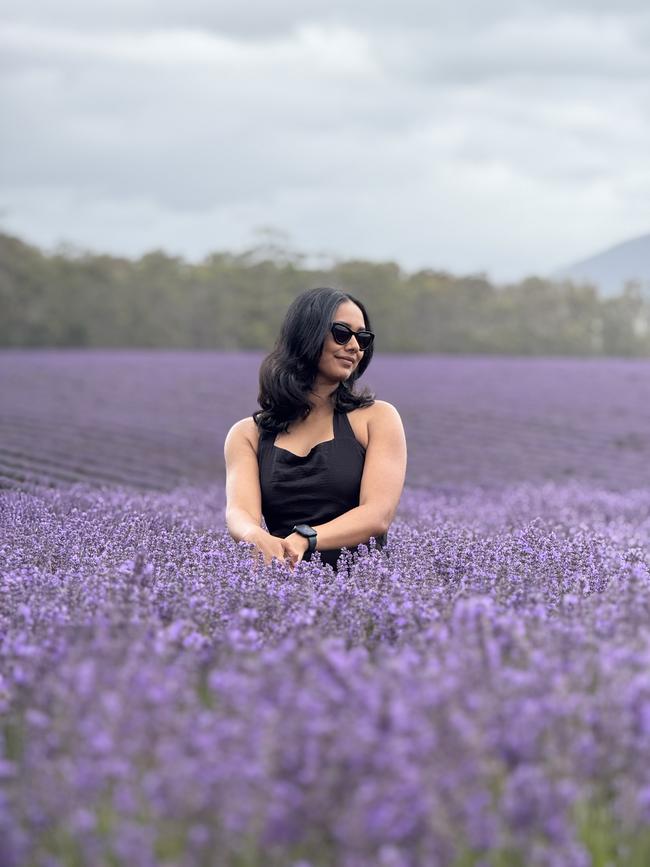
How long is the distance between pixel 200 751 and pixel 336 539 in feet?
7.74

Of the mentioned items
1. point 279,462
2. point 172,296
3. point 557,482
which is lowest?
point 557,482

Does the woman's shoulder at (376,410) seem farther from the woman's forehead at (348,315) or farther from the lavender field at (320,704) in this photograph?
the lavender field at (320,704)

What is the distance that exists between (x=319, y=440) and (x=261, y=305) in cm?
3767

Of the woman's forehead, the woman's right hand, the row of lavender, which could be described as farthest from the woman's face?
the row of lavender

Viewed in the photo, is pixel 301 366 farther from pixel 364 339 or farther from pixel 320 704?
pixel 320 704

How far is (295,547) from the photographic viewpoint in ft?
12.9

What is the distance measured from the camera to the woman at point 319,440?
14.0ft

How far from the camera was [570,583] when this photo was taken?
3350 millimetres

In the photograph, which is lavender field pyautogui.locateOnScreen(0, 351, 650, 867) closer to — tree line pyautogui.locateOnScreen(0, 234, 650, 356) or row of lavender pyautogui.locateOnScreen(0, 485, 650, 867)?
row of lavender pyautogui.locateOnScreen(0, 485, 650, 867)

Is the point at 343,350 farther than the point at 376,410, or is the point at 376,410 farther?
the point at 376,410

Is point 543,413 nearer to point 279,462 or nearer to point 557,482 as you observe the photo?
point 557,482

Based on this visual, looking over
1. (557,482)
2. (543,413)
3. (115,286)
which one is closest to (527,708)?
(557,482)

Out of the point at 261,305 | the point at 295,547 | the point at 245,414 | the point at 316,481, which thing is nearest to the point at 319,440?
the point at 316,481

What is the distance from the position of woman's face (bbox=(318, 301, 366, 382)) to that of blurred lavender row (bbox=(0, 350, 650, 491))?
9.47 ft
